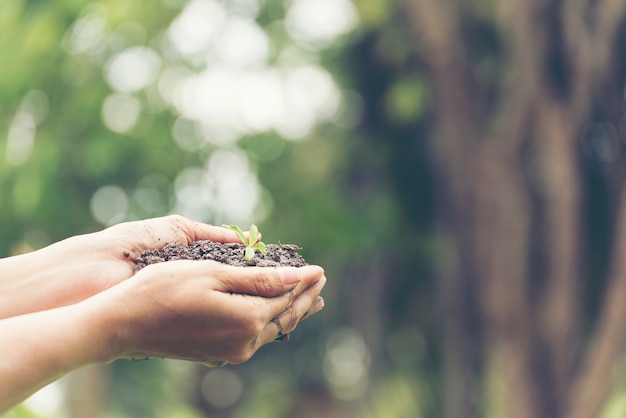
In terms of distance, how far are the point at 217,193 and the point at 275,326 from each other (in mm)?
6900

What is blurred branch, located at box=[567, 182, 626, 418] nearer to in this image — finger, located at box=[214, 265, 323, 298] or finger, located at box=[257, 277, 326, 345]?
finger, located at box=[257, 277, 326, 345]

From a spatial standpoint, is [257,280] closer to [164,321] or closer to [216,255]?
[164,321]

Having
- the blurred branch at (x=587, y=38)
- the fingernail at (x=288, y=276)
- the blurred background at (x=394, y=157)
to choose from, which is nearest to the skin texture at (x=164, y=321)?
the fingernail at (x=288, y=276)

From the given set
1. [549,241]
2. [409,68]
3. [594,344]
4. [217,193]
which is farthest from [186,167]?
[594,344]

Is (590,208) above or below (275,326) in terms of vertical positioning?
below

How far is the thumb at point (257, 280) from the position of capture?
2.05 m

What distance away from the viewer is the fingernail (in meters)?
2.11

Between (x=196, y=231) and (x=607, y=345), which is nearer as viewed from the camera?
(x=196, y=231)

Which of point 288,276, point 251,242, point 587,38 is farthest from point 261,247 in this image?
point 587,38

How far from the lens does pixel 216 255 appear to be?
95.4 inches

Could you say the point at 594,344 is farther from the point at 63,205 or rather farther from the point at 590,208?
the point at 63,205

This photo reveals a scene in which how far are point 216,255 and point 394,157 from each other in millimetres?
8025

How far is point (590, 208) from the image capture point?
9.34 m

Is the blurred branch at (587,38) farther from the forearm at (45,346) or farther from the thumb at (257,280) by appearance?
the forearm at (45,346)
